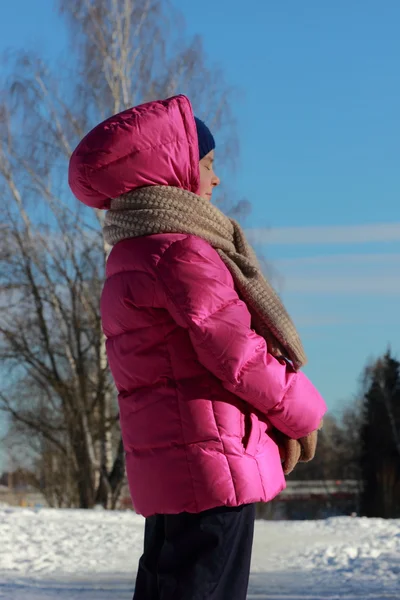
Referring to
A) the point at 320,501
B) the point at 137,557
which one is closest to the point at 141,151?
the point at 137,557

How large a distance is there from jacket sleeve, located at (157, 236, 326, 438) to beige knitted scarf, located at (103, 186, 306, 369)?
0.24 ft

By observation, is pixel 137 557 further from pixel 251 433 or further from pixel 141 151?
pixel 141 151

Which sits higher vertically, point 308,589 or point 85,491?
point 85,491

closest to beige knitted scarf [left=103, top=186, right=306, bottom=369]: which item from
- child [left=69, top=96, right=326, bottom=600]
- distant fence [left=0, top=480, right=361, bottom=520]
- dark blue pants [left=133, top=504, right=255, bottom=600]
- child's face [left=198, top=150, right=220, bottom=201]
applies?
child [left=69, top=96, right=326, bottom=600]

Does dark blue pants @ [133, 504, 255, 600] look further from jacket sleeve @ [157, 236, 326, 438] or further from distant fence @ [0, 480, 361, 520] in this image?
distant fence @ [0, 480, 361, 520]

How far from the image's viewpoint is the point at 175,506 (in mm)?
2484

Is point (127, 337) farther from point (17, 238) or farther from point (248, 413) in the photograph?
point (17, 238)

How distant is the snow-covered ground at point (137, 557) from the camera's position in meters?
5.27

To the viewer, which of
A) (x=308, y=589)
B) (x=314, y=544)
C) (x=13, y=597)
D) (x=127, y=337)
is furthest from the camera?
(x=314, y=544)

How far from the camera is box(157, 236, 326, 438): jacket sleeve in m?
2.44

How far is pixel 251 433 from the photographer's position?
2.53 meters

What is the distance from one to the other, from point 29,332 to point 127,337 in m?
14.9

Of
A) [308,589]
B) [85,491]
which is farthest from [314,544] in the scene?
[85,491]

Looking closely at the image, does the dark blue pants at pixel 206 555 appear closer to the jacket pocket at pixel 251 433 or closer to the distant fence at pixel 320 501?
the jacket pocket at pixel 251 433
